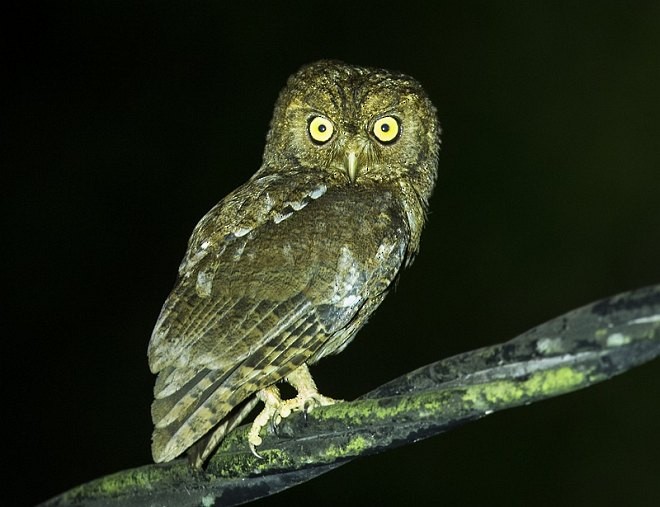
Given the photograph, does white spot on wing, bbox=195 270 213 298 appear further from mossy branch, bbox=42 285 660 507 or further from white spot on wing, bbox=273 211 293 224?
mossy branch, bbox=42 285 660 507

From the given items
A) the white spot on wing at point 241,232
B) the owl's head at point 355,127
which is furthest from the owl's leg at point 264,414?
the owl's head at point 355,127

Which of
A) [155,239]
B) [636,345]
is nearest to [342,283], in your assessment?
[636,345]

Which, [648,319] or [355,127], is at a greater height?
[355,127]

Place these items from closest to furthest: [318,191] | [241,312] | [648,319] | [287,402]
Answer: [648,319] < [241,312] < [287,402] < [318,191]

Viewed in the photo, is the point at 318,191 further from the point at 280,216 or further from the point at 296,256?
the point at 296,256

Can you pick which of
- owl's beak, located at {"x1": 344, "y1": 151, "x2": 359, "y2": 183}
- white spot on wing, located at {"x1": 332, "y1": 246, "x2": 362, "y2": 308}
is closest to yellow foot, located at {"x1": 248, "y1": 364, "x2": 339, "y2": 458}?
white spot on wing, located at {"x1": 332, "y1": 246, "x2": 362, "y2": 308}

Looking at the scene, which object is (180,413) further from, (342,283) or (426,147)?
(426,147)

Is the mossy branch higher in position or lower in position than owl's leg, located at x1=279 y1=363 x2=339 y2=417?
higher

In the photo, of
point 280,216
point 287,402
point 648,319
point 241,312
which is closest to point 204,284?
point 241,312
